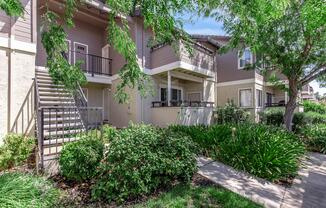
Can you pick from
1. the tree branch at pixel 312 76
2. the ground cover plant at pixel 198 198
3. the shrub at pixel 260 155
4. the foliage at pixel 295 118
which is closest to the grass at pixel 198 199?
the ground cover plant at pixel 198 198

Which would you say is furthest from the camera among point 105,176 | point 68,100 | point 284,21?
point 284,21

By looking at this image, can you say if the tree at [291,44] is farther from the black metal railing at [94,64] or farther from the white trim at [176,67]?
the black metal railing at [94,64]

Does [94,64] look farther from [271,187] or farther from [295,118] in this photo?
[295,118]

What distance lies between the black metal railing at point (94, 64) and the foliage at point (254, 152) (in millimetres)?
8003

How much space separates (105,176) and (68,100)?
567cm

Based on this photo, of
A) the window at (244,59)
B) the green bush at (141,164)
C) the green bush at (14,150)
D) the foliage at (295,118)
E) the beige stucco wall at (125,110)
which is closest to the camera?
the green bush at (141,164)

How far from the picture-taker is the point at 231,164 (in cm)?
688

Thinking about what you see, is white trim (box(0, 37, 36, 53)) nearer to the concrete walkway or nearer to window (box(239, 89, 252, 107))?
the concrete walkway

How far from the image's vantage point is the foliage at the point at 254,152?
636 cm

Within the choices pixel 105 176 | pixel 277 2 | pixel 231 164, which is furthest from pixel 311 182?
pixel 105 176

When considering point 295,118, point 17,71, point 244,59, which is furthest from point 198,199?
point 244,59

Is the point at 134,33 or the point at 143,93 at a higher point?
the point at 134,33

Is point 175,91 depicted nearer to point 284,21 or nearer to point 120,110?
point 120,110

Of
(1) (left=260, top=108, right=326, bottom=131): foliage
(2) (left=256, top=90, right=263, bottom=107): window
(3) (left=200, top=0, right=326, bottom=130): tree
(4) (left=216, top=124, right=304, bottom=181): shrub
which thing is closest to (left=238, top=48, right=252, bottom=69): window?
(2) (left=256, top=90, right=263, bottom=107): window
